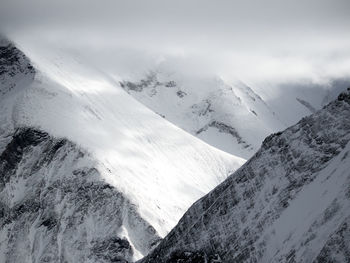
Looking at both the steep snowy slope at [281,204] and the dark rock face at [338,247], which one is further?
the steep snowy slope at [281,204]

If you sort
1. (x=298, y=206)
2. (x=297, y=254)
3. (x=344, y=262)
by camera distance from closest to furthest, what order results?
1. (x=344, y=262)
2. (x=297, y=254)
3. (x=298, y=206)

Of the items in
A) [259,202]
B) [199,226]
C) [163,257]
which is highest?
[259,202]

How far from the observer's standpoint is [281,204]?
138 metres

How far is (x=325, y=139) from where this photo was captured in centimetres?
14225

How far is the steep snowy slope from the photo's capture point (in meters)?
125

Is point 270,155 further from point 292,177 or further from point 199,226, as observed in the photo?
point 199,226

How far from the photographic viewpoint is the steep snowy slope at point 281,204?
125312 millimetres

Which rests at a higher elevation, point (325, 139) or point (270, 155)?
point (325, 139)

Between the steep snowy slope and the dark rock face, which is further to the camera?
the steep snowy slope

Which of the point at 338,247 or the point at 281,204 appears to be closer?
the point at 338,247

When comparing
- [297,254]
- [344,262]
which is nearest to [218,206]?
[297,254]

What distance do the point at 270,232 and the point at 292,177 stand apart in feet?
41.2

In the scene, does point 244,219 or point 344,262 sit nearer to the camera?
point 344,262

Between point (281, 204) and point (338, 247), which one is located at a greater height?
point (338, 247)
